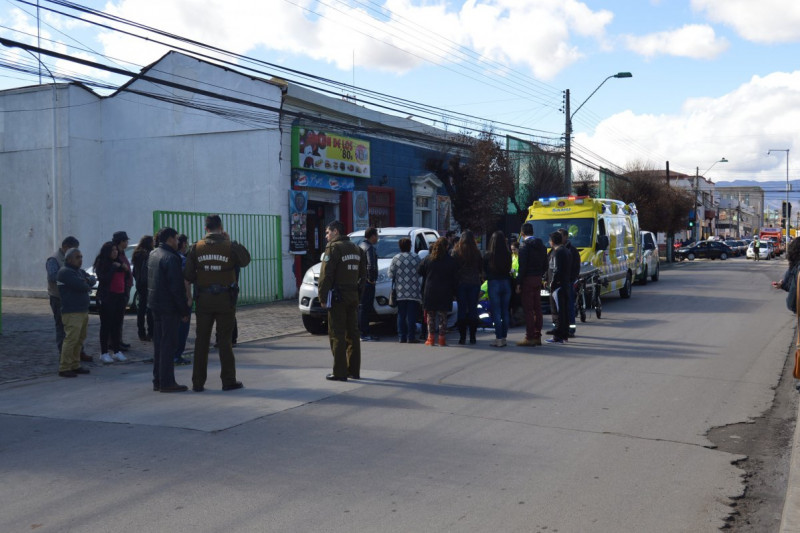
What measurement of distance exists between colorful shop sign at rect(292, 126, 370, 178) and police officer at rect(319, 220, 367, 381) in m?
13.0

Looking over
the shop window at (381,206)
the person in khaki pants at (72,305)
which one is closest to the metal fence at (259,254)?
the shop window at (381,206)

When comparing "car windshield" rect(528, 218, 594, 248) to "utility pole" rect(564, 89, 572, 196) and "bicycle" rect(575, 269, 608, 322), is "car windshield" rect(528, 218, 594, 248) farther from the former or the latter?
"utility pole" rect(564, 89, 572, 196)

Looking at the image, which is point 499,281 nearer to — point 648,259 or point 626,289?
point 626,289

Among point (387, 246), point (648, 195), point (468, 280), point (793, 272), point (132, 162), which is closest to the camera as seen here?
point (793, 272)

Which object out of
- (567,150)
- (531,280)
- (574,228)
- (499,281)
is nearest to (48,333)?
(499,281)

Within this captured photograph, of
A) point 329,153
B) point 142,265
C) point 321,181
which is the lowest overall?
point 142,265

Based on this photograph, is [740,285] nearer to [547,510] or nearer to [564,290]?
[564,290]

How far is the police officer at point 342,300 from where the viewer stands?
9.37 metres

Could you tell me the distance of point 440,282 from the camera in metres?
12.5

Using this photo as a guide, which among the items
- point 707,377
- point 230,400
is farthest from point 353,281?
point 707,377

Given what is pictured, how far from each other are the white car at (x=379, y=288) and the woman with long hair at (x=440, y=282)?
5.07 feet

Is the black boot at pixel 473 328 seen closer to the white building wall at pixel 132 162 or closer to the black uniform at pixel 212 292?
the black uniform at pixel 212 292

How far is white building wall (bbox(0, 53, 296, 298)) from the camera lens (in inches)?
867

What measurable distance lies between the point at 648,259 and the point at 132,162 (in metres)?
17.8
